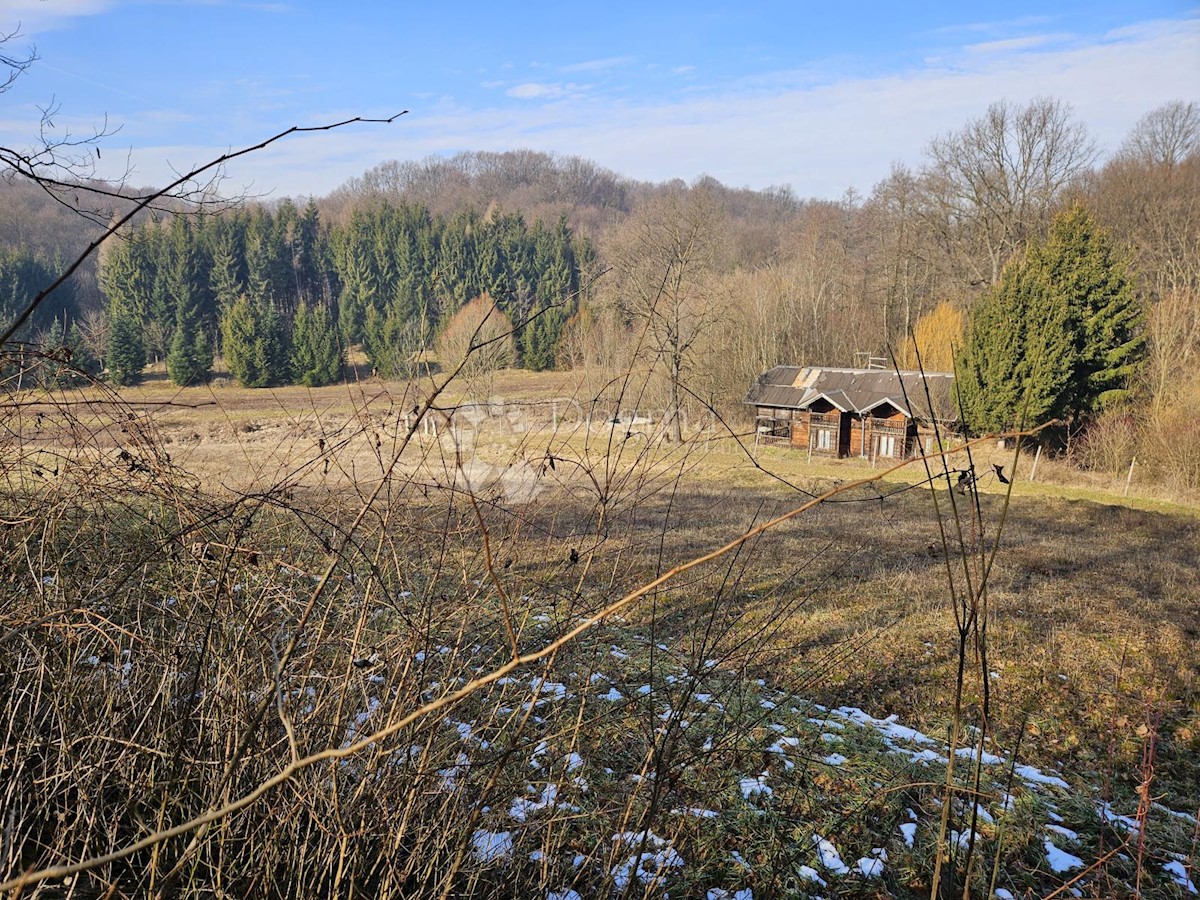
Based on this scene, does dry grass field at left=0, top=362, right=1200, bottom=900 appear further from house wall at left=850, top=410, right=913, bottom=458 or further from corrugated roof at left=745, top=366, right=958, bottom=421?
house wall at left=850, top=410, right=913, bottom=458

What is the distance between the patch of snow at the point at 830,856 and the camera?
138 inches

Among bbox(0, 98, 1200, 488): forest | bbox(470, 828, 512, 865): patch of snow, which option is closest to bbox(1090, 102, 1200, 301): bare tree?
bbox(0, 98, 1200, 488): forest

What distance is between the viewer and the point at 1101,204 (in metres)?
32.0

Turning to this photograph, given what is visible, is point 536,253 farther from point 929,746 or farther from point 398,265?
point 929,746

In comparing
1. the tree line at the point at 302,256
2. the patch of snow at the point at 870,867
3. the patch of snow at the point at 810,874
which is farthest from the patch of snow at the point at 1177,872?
the tree line at the point at 302,256

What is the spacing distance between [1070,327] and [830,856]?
81.2 feet

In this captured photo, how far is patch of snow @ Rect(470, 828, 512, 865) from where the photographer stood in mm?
2327

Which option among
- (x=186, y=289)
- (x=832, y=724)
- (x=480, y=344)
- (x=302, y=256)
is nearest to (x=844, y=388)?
(x=832, y=724)

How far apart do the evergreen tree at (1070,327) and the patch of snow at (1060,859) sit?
21.2 m

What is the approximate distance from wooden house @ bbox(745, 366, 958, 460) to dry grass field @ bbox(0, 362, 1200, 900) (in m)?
16.8

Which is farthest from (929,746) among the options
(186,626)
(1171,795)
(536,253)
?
(536,253)

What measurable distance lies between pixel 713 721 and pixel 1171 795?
3.03 metres

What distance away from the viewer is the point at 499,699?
6.79 feet

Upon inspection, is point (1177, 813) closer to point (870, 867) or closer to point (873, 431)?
point (870, 867)
